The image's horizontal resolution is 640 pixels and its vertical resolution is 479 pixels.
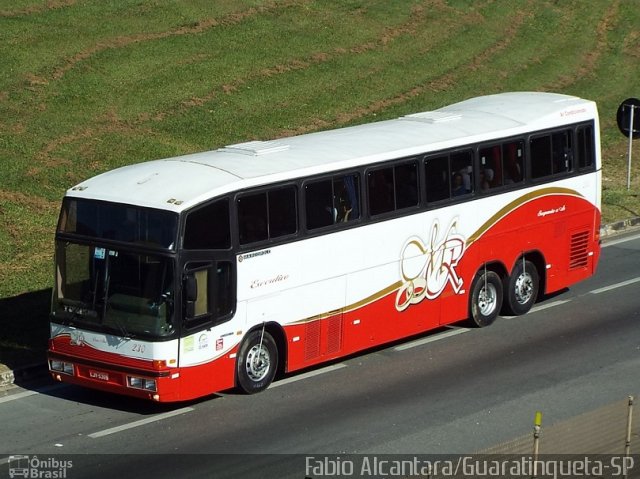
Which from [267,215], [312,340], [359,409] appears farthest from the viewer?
[312,340]

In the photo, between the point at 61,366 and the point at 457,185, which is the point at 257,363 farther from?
the point at 457,185

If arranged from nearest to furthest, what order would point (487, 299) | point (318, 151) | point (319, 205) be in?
point (319, 205) < point (318, 151) < point (487, 299)

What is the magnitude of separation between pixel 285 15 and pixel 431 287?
2150cm

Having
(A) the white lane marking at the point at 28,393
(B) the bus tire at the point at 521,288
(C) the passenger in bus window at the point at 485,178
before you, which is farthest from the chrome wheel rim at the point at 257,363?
(B) the bus tire at the point at 521,288

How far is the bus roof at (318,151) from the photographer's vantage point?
619 inches

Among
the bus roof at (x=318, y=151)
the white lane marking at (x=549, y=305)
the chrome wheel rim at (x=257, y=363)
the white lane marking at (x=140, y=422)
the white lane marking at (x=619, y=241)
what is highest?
the bus roof at (x=318, y=151)

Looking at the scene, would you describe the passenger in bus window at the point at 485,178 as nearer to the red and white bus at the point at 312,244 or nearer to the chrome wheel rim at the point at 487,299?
the red and white bus at the point at 312,244

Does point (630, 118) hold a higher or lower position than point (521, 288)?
higher

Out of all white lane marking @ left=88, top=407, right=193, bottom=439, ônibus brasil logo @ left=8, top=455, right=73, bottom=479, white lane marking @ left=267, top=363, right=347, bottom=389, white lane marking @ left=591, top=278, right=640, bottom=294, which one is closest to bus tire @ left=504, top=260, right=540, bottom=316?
white lane marking @ left=591, top=278, right=640, bottom=294

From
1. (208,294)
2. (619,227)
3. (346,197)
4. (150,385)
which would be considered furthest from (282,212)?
(619,227)

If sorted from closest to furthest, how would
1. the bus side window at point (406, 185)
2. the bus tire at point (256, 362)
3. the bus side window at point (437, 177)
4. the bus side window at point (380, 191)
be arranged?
the bus tire at point (256, 362), the bus side window at point (380, 191), the bus side window at point (406, 185), the bus side window at point (437, 177)

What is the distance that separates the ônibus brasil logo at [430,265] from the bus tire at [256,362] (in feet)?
7.98

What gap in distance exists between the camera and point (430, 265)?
1867cm

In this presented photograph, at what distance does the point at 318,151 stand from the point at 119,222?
10.7 feet
